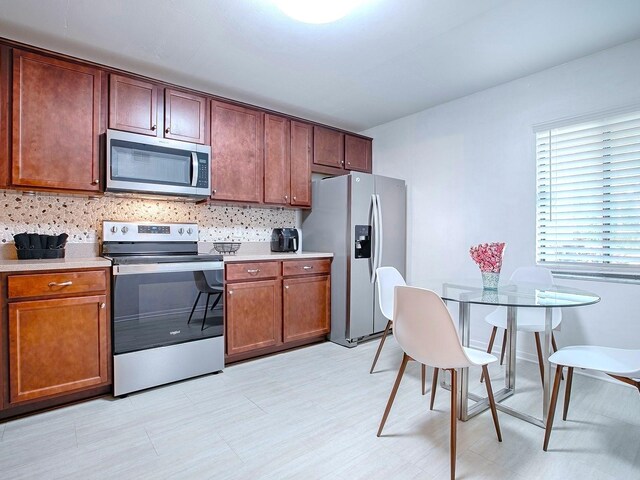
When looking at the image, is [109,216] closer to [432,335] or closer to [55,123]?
[55,123]

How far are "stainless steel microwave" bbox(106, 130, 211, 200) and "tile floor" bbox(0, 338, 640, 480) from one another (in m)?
1.52

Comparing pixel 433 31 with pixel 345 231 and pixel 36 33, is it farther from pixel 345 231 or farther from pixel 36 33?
pixel 36 33

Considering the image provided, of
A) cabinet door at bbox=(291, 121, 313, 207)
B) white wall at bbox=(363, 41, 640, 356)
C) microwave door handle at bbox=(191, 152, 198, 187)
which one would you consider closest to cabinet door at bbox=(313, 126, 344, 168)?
cabinet door at bbox=(291, 121, 313, 207)

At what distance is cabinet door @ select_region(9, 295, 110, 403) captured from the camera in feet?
6.66

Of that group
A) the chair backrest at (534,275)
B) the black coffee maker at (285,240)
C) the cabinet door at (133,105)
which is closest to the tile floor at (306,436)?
the chair backrest at (534,275)

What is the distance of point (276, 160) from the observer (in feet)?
11.3

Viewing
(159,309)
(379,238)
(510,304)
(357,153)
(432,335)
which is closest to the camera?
(432,335)

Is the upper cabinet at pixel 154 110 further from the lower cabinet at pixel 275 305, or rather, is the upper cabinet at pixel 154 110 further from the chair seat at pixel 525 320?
the chair seat at pixel 525 320

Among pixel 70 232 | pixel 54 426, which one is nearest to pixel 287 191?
pixel 70 232

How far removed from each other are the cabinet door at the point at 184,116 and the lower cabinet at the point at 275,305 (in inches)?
46.1

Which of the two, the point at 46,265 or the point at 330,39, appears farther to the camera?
the point at 330,39

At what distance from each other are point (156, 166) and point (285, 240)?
1.41m

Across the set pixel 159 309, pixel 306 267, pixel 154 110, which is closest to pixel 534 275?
pixel 306 267

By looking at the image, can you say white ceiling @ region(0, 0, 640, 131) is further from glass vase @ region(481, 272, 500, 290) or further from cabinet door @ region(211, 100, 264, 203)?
glass vase @ region(481, 272, 500, 290)
